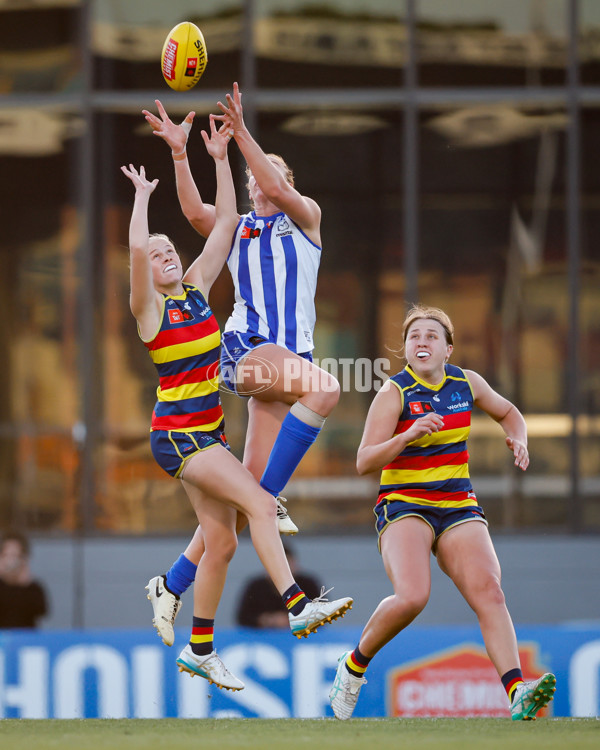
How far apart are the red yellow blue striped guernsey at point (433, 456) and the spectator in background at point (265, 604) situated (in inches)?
124

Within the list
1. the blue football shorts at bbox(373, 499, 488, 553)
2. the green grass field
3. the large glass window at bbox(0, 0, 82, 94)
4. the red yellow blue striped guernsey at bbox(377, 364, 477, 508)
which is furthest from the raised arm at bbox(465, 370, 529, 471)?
the large glass window at bbox(0, 0, 82, 94)

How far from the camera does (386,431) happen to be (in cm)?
598

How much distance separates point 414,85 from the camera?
456 inches

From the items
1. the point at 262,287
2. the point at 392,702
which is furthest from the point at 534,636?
the point at 262,287

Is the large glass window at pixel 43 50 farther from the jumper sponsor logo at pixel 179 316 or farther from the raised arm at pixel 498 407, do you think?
the raised arm at pixel 498 407

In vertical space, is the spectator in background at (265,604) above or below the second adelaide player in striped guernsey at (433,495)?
below

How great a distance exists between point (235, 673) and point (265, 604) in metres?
1.66

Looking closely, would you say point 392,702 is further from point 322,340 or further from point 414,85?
point 414,85

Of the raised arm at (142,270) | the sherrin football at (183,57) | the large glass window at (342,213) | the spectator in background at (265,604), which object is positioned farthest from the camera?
the large glass window at (342,213)

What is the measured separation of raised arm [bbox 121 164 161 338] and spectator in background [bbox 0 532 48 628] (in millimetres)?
4248

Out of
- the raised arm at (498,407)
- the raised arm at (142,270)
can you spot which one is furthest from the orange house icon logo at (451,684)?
the raised arm at (142,270)

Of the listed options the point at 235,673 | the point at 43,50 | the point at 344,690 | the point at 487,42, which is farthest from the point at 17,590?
the point at 487,42

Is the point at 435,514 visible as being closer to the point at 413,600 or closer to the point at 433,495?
the point at 433,495

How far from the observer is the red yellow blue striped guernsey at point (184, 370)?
231 inches
